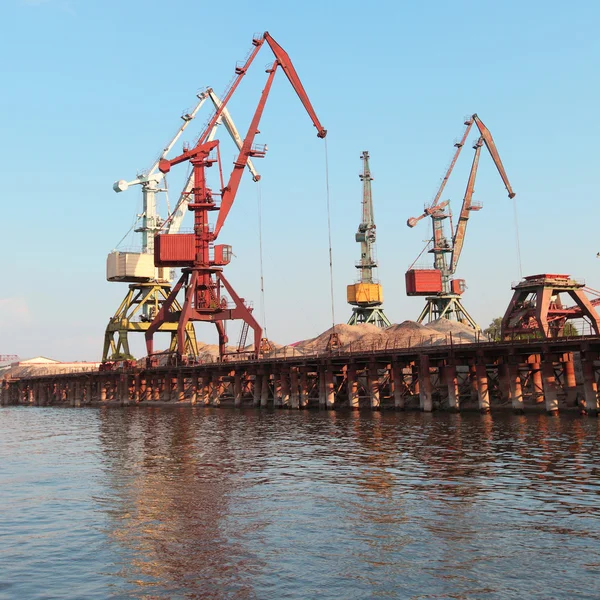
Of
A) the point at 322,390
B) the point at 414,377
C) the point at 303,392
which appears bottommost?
the point at 303,392

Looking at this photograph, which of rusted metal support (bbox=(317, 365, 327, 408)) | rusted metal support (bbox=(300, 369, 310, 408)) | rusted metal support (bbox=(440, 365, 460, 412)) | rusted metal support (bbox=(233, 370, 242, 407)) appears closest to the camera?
rusted metal support (bbox=(440, 365, 460, 412))

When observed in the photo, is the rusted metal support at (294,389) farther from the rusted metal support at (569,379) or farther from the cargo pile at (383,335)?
the rusted metal support at (569,379)

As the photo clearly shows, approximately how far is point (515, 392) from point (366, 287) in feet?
265

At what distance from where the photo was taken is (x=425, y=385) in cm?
5534

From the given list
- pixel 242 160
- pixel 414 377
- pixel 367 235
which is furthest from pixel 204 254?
pixel 367 235

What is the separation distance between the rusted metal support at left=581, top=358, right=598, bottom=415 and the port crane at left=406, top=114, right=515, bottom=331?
248ft

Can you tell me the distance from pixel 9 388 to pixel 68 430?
9237cm

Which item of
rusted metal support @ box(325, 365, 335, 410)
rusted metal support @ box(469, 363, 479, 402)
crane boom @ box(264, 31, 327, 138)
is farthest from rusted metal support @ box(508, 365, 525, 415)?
crane boom @ box(264, 31, 327, 138)

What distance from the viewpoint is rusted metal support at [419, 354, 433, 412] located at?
54.3 meters

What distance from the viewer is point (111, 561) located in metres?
17.3

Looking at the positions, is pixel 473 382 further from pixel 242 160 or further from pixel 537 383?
→ pixel 242 160

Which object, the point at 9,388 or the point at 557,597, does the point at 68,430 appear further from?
the point at 9,388

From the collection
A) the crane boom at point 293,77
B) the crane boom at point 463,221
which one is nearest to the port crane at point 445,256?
the crane boom at point 463,221

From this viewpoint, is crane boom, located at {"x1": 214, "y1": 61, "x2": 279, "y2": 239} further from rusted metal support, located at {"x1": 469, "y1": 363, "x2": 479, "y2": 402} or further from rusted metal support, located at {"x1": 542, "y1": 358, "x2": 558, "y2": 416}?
rusted metal support, located at {"x1": 542, "y1": 358, "x2": 558, "y2": 416}
